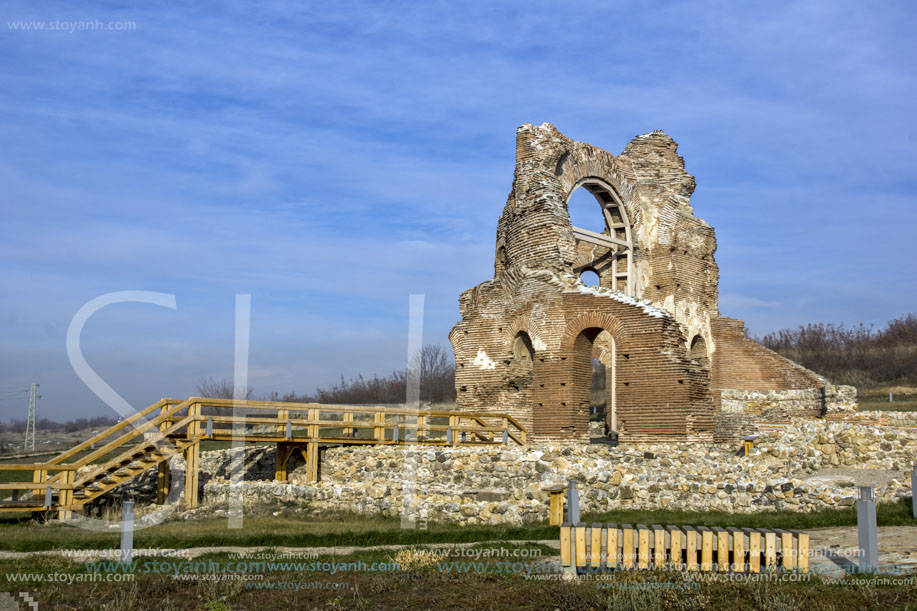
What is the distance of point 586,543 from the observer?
8.23 meters

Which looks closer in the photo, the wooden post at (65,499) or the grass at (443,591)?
the grass at (443,591)

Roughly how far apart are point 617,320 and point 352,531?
31.5ft

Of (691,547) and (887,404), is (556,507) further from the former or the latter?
(887,404)

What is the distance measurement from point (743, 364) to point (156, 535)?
20.0 m

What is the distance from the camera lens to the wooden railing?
8125mm

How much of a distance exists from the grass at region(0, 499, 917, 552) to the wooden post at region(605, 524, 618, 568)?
2.72 meters

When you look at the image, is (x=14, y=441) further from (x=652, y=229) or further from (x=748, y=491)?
(x=748, y=491)

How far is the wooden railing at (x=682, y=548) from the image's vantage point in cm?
812

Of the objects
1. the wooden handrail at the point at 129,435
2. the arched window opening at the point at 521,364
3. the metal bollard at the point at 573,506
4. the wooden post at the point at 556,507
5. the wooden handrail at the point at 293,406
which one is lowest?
the wooden post at the point at 556,507

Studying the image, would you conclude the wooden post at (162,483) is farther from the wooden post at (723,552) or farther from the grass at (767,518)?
the wooden post at (723,552)

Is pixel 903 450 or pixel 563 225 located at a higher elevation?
pixel 563 225

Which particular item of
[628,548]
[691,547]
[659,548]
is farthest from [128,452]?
[691,547]

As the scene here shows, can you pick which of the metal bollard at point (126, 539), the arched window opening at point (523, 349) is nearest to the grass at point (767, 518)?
the metal bollard at point (126, 539)

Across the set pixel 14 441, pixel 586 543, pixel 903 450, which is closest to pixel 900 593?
pixel 586 543
